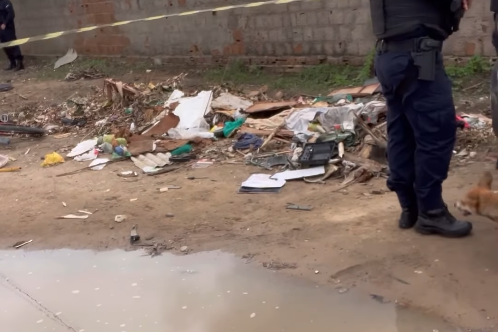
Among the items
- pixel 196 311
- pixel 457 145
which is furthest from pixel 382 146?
pixel 196 311

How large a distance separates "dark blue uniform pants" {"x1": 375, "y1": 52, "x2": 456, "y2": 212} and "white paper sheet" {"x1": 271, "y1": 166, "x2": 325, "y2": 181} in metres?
1.55

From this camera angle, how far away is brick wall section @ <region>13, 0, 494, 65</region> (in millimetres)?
8031

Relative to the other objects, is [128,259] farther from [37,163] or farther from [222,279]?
[37,163]

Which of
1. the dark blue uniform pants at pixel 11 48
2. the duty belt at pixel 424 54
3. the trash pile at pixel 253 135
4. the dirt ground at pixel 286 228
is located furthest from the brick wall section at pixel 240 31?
the duty belt at pixel 424 54

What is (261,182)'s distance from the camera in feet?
16.6

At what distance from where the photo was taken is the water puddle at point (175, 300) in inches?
115

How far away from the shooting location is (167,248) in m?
3.98

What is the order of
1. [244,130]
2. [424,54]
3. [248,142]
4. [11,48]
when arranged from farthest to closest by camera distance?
[11,48] → [244,130] → [248,142] → [424,54]

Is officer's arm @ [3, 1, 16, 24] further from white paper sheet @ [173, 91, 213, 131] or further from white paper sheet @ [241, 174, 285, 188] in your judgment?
white paper sheet @ [241, 174, 285, 188]

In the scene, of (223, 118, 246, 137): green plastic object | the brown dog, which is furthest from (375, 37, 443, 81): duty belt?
(223, 118, 246, 137): green plastic object

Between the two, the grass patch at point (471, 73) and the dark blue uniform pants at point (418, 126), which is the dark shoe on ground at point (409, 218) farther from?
the grass patch at point (471, 73)

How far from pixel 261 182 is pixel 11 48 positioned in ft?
32.0

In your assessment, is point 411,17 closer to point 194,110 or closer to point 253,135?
point 253,135

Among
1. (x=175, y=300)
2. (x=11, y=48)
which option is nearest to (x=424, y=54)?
(x=175, y=300)
